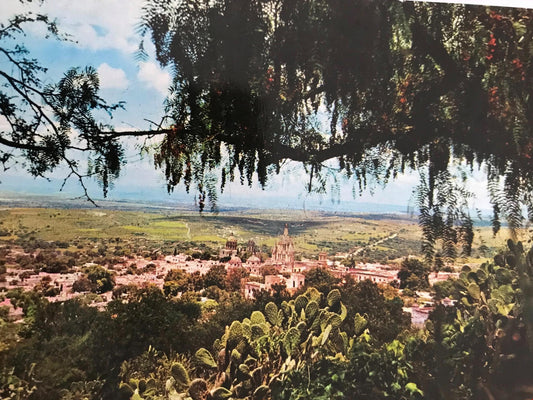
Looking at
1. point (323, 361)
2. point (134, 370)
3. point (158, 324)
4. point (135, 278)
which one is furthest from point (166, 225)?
point (323, 361)

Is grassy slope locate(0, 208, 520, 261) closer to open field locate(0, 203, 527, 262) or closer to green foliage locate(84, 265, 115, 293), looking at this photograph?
open field locate(0, 203, 527, 262)

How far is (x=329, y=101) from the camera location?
100 inches

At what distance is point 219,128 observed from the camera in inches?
91.8

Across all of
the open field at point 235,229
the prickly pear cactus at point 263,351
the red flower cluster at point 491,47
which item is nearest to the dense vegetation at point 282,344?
the prickly pear cactus at point 263,351

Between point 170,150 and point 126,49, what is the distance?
1.69ft

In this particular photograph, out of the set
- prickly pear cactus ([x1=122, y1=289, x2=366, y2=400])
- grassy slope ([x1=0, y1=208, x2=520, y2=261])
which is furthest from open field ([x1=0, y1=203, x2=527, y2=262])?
prickly pear cactus ([x1=122, y1=289, x2=366, y2=400])


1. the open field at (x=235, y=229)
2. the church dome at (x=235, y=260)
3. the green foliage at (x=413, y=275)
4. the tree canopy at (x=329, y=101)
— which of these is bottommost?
the green foliage at (x=413, y=275)

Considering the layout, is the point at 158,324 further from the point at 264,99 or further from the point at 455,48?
the point at 455,48

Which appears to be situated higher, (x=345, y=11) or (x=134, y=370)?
(x=345, y=11)

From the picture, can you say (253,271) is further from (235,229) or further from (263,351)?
(263,351)

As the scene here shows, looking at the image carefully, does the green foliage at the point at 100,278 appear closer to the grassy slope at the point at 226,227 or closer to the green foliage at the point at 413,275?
the grassy slope at the point at 226,227

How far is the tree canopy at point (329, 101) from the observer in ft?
7.14

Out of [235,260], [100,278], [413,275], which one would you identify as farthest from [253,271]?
[413,275]

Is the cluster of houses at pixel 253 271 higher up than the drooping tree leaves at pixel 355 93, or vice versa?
the drooping tree leaves at pixel 355 93
